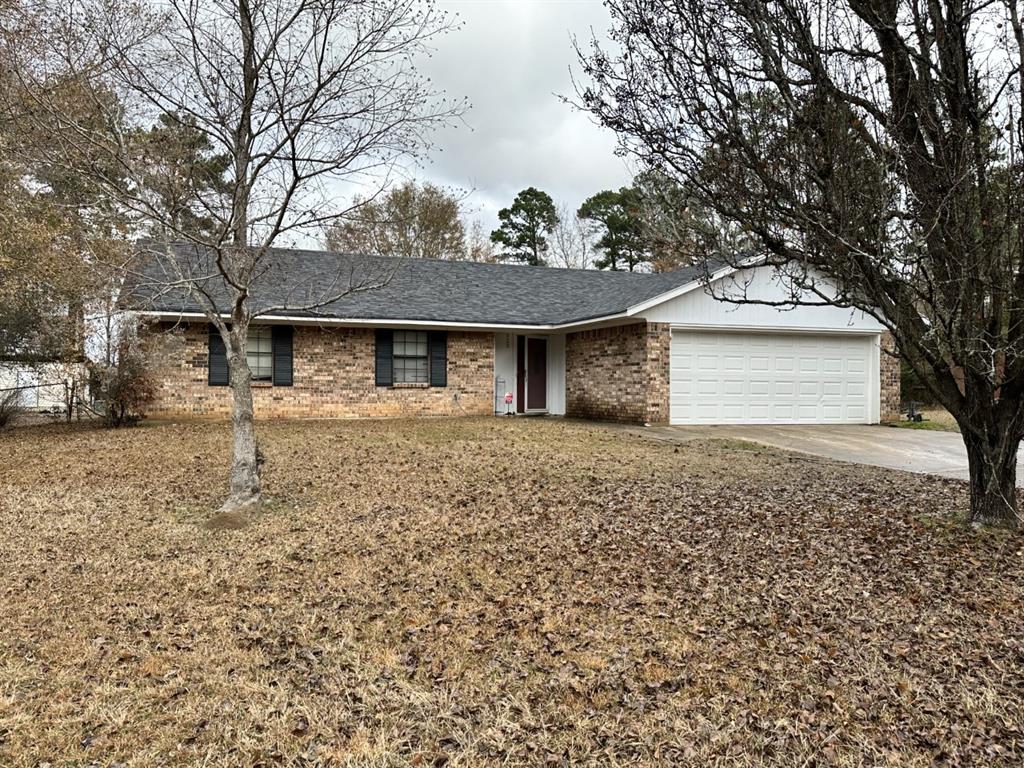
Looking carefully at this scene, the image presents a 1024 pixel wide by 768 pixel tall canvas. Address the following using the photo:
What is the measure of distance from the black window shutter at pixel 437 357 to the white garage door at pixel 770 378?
518 cm

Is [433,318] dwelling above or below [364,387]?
above

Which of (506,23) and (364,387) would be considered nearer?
(506,23)

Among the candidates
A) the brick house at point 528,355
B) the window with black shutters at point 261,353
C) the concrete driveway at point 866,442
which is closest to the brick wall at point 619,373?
the brick house at point 528,355

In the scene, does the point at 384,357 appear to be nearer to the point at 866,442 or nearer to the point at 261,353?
the point at 261,353

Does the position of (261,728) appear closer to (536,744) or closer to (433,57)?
(536,744)

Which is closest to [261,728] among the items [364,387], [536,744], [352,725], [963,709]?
[352,725]

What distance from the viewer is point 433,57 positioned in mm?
6590

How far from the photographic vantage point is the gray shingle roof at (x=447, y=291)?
45.7 ft

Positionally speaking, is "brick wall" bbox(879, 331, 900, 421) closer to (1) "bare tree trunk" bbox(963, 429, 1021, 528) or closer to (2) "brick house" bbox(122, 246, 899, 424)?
(2) "brick house" bbox(122, 246, 899, 424)

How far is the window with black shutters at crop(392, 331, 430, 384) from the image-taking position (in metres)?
15.5

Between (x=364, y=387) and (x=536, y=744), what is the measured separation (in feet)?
42.6

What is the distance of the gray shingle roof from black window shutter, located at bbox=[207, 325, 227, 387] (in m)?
0.87

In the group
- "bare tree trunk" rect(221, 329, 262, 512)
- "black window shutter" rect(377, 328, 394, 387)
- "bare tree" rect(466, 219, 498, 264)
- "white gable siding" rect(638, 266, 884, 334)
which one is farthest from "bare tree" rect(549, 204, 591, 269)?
"bare tree trunk" rect(221, 329, 262, 512)

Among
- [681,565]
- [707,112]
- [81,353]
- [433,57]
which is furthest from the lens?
[81,353]
